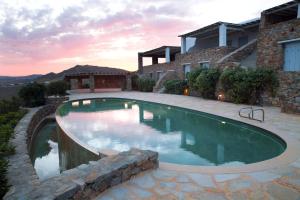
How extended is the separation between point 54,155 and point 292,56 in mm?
14450

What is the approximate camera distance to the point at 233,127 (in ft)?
29.7

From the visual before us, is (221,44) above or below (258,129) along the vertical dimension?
above

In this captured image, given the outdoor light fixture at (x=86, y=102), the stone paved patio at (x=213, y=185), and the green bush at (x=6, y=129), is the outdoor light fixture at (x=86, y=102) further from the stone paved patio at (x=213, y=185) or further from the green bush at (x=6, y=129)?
the stone paved patio at (x=213, y=185)

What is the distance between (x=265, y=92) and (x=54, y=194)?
13.0 meters

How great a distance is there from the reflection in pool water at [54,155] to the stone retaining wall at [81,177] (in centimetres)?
157

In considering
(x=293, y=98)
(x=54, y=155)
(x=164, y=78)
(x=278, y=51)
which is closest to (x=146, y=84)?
(x=164, y=78)

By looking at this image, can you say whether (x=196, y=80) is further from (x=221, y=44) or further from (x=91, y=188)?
(x=91, y=188)

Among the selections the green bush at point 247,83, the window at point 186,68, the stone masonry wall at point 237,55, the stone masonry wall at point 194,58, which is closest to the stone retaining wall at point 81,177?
the green bush at point 247,83

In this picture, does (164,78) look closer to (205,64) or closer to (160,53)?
(205,64)

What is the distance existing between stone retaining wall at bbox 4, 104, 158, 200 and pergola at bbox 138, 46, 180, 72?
23436mm

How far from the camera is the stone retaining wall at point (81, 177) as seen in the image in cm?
289

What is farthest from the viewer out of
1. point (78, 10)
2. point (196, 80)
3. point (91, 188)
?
point (196, 80)

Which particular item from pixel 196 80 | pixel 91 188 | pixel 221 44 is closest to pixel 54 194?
pixel 91 188

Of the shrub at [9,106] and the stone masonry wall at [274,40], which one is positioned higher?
the stone masonry wall at [274,40]
